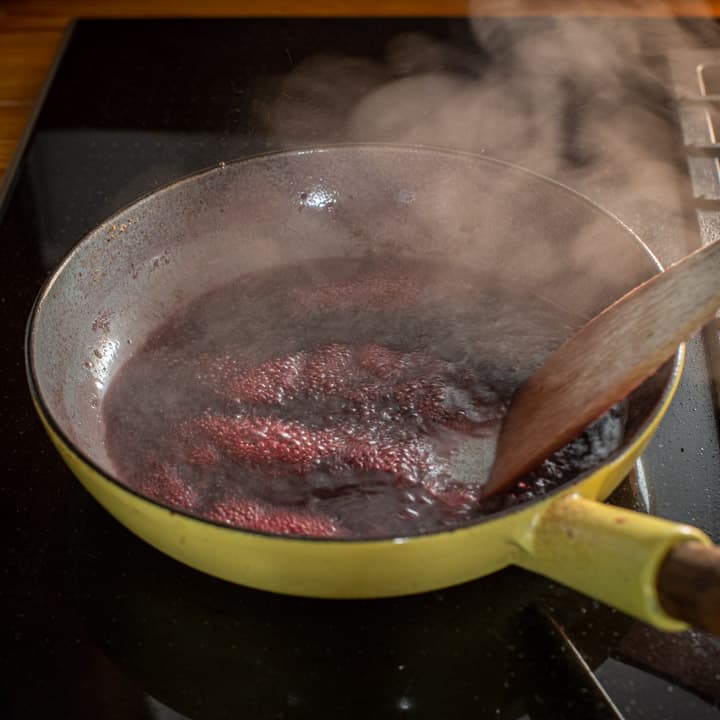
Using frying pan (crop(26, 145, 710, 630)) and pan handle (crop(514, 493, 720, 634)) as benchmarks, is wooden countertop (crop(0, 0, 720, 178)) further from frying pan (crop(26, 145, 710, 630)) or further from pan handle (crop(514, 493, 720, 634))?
pan handle (crop(514, 493, 720, 634))

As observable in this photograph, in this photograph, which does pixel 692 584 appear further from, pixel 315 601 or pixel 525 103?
pixel 525 103

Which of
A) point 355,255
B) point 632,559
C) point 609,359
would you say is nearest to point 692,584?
point 632,559

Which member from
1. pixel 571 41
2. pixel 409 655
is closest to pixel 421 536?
pixel 409 655

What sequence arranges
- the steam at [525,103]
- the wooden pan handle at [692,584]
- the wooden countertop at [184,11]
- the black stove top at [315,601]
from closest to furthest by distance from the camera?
1. the wooden pan handle at [692,584]
2. the black stove top at [315,601]
3. the steam at [525,103]
4. the wooden countertop at [184,11]

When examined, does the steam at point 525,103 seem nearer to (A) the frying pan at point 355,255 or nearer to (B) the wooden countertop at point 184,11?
(B) the wooden countertop at point 184,11

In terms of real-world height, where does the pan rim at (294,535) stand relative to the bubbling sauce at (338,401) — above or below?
above

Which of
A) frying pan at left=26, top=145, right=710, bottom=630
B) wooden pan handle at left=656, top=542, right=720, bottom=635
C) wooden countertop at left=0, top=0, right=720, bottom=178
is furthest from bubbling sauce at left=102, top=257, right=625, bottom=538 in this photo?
wooden countertop at left=0, top=0, right=720, bottom=178

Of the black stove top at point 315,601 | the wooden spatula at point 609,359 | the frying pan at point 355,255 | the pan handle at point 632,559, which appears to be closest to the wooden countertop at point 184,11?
the black stove top at point 315,601

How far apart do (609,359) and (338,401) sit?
0.70 ft

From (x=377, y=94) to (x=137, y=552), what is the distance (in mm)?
645

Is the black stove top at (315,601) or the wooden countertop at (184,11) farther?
the wooden countertop at (184,11)

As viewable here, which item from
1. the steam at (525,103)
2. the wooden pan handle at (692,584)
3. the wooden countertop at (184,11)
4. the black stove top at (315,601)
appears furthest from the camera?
the wooden countertop at (184,11)

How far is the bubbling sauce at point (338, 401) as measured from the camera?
2.03 feet

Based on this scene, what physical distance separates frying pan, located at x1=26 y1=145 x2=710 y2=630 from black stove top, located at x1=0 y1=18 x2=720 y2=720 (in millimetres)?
60
